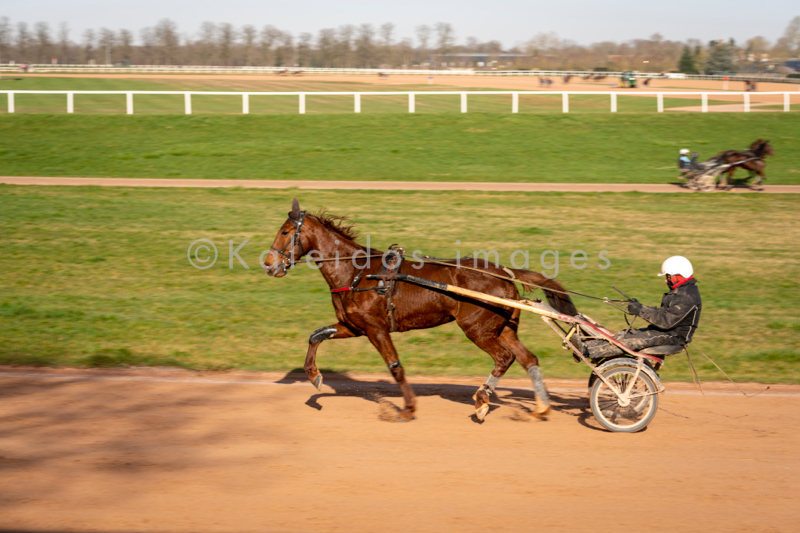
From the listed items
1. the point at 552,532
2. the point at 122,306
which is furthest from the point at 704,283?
the point at 122,306

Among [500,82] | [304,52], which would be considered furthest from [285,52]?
[500,82]

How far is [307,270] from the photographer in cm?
1257

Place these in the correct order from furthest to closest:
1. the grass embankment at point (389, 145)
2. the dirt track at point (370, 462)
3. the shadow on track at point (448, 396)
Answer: the grass embankment at point (389, 145), the shadow on track at point (448, 396), the dirt track at point (370, 462)

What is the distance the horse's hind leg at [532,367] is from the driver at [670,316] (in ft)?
1.63

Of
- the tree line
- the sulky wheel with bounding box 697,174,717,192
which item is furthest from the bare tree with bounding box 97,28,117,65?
the sulky wheel with bounding box 697,174,717,192

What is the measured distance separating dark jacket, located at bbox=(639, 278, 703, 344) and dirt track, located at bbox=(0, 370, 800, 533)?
997mm

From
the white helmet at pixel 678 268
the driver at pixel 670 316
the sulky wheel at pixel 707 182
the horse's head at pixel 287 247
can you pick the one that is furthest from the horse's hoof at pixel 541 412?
the sulky wheel at pixel 707 182

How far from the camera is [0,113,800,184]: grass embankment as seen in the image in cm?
2034

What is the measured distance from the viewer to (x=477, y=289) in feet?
21.3

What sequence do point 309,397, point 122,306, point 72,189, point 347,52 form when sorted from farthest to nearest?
point 347,52 → point 72,189 → point 122,306 → point 309,397

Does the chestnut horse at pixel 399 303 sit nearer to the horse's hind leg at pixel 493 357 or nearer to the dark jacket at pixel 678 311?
the horse's hind leg at pixel 493 357

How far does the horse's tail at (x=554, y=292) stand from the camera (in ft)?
21.5

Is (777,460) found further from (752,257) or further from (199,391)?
(752,257)

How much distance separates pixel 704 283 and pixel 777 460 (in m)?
6.36
